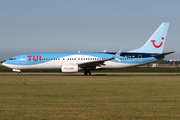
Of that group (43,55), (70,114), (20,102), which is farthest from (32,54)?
(70,114)

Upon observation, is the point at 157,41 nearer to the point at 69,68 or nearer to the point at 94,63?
the point at 94,63

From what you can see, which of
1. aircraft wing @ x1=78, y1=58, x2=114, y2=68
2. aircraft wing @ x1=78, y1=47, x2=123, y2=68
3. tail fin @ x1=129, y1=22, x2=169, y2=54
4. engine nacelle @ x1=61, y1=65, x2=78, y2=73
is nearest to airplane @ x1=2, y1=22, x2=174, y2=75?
aircraft wing @ x1=78, y1=47, x2=123, y2=68

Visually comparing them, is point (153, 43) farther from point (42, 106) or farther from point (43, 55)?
point (42, 106)

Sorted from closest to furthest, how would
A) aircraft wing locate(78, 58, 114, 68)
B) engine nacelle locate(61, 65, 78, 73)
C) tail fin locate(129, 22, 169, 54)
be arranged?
engine nacelle locate(61, 65, 78, 73) < aircraft wing locate(78, 58, 114, 68) < tail fin locate(129, 22, 169, 54)

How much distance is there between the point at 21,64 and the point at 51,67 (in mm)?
4854

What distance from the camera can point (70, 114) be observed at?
27.6 feet

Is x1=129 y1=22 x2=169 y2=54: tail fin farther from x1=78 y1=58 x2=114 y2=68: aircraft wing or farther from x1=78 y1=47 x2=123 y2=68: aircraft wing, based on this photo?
x1=78 y1=58 x2=114 y2=68: aircraft wing

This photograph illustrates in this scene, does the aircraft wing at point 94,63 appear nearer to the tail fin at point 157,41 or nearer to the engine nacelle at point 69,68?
the engine nacelle at point 69,68

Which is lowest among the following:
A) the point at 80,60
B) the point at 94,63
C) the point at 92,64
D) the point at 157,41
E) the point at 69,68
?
the point at 69,68

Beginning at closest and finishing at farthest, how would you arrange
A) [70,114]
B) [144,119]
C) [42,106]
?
1. [144,119]
2. [70,114]
3. [42,106]

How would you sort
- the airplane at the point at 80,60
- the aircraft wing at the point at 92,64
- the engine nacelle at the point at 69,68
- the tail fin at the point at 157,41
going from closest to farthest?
the engine nacelle at the point at 69,68 < the aircraft wing at the point at 92,64 < the airplane at the point at 80,60 < the tail fin at the point at 157,41

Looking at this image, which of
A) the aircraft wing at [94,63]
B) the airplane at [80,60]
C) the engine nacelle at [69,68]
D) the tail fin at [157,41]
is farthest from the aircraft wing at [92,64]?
the tail fin at [157,41]

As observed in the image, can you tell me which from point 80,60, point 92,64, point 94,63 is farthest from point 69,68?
point 94,63

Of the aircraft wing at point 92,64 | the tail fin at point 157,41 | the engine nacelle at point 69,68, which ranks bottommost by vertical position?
the engine nacelle at point 69,68
